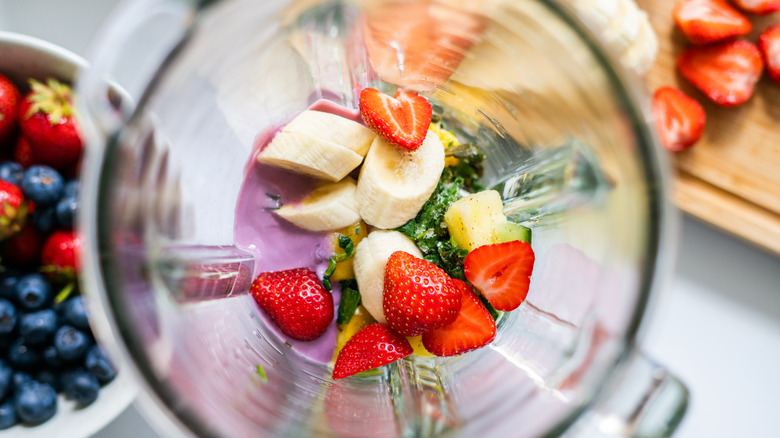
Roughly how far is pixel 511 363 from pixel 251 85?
1.30ft

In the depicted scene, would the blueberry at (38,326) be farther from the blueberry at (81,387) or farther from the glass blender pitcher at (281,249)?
the glass blender pitcher at (281,249)

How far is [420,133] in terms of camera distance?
590 mm

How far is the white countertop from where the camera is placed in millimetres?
1059

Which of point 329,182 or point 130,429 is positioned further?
point 130,429

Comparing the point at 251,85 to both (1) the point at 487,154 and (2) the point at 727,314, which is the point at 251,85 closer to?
(1) the point at 487,154

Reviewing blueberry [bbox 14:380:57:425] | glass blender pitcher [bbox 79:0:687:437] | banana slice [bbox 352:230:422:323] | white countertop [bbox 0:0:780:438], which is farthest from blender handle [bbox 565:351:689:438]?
blueberry [bbox 14:380:57:425]

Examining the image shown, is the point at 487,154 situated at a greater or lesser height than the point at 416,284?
greater

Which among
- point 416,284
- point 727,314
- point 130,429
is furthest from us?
point 727,314

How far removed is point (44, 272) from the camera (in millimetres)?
814

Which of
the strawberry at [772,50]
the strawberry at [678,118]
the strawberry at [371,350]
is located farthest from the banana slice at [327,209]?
the strawberry at [772,50]

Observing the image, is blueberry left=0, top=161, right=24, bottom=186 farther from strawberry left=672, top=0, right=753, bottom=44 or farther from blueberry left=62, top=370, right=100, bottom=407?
strawberry left=672, top=0, right=753, bottom=44

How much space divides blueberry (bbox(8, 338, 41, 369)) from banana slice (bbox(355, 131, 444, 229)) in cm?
54

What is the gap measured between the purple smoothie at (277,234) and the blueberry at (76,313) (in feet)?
0.99

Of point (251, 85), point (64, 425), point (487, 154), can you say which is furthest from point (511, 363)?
point (64, 425)
